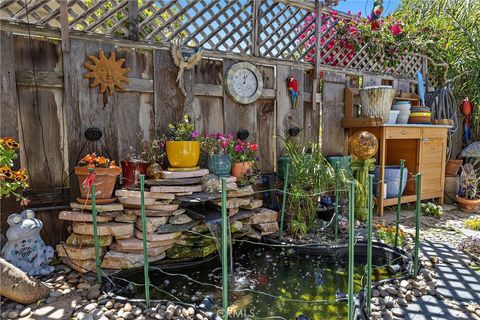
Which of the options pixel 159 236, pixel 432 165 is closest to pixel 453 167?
pixel 432 165

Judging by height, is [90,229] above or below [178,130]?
below

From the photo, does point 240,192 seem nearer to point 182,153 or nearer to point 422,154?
point 182,153

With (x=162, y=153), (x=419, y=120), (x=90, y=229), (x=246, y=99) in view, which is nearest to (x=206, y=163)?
(x=162, y=153)

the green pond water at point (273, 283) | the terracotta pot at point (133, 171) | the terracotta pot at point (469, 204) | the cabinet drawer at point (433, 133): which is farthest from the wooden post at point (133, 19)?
the terracotta pot at point (469, 204)

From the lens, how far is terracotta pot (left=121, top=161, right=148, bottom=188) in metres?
2.85

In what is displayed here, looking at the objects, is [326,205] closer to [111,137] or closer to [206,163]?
[206,163]

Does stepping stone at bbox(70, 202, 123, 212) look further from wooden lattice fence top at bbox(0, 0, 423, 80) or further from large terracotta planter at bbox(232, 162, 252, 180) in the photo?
wooden lattice fence top at bbox(0, 0, 423, 80)

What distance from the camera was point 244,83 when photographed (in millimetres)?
3650

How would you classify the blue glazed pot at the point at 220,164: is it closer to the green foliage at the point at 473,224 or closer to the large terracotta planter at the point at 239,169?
the large terracotta planter at the point at 239,169

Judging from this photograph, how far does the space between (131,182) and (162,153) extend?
463 millimetres

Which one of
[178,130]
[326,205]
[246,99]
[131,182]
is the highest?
[246,99]

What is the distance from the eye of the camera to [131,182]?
2873 millimetres

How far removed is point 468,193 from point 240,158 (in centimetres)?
357

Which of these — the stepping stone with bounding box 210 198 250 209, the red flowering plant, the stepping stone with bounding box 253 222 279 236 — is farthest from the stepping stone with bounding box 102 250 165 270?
the stepping stone with bounding box 253 222 279 236
